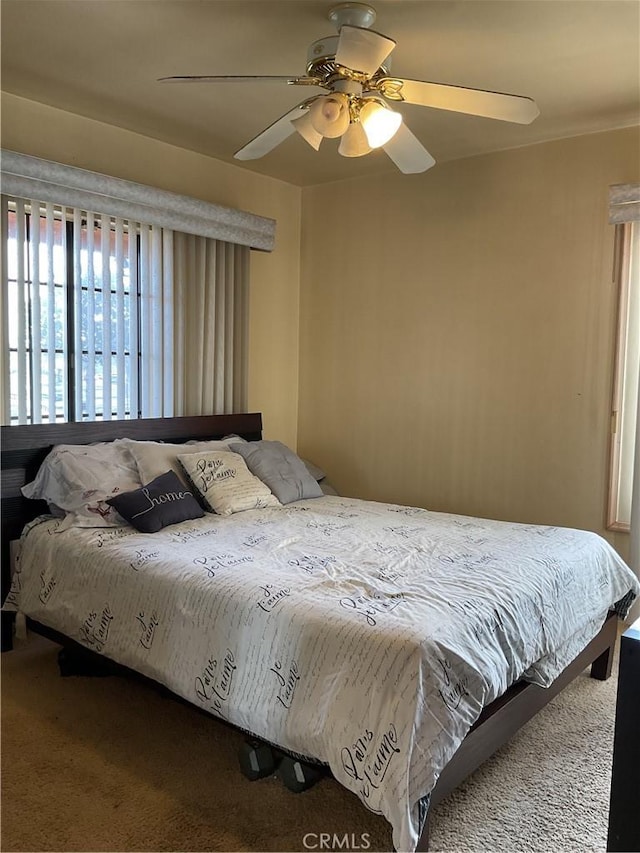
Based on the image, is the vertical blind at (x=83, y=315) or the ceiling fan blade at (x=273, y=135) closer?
the ceiling fan blade at (x=273, y=135)

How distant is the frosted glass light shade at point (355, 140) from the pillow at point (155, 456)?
165 centimetres

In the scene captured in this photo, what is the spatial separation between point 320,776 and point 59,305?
2.41 meters

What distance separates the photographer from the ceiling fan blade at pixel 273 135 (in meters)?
2.35

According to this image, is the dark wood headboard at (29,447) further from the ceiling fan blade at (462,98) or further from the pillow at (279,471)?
the ceiling fan blade at (462,98)

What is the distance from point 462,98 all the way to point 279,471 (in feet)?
6.60

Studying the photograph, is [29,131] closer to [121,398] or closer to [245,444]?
[121,398]

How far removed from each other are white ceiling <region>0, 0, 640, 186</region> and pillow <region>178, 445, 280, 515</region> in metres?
1.70

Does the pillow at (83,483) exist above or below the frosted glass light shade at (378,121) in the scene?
below

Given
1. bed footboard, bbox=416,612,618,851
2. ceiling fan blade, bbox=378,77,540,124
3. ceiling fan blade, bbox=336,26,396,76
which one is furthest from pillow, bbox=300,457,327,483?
ceiling fan blade, bbox=336,26,396,76

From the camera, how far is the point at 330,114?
2234mm

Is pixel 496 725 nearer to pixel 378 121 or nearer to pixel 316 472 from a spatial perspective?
pixel 378 121

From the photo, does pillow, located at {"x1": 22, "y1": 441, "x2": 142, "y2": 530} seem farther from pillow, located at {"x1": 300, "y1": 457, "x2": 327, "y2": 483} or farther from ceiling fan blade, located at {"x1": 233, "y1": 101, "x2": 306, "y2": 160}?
ceiling fan blade, located at {"x1": 233, "y1": 101, "x2": 306, "y2": 160}

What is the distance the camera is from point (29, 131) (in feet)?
10.1

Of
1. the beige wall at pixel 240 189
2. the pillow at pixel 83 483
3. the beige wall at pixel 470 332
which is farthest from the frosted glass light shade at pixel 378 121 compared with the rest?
the pillow at pixel 83 483
